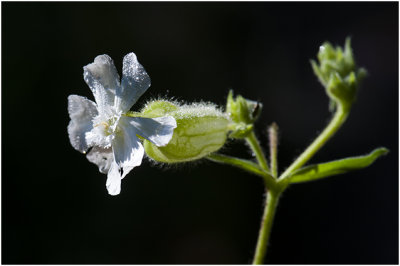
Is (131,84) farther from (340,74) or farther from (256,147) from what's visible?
(340,74)

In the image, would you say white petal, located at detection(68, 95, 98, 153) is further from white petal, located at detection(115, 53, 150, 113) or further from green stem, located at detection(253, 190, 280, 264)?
green stem, located at detection(253, 190, 280, 264)

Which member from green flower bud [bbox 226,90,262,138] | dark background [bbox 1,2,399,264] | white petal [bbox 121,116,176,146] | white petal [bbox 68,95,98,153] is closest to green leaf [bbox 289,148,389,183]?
green flower bud [bbox 226,90,262,138]

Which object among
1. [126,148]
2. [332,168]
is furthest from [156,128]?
[332,168]

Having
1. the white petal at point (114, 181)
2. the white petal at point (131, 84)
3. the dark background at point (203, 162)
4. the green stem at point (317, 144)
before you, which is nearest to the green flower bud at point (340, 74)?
the green stem at point (317, 144)

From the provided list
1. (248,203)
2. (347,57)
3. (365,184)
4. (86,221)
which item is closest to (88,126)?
(347,57)

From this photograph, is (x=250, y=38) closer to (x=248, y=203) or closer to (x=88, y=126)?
(x=248, y=203)

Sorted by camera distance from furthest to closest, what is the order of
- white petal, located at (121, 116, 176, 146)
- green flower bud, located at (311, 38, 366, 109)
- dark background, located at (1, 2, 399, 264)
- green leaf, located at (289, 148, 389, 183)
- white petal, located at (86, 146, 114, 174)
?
dark background, located at (1, 2, 399, 264) → green flower bud, located at (311, 38, 366, 109) → green leaf, located at (289, 148, 389, 183) → white petal, located at (86, 146, 114, 174) → white petal, located at (121, 116, 176, 146)
